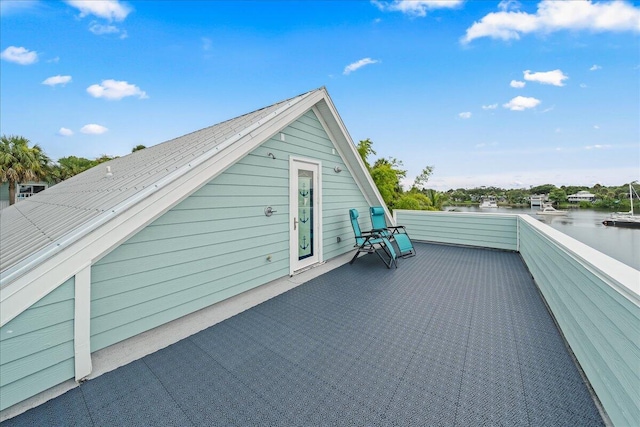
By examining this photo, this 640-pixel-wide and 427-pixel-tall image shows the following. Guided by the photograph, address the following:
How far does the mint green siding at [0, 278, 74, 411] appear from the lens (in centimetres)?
163

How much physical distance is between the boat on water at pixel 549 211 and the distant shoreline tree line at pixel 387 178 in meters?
0.33

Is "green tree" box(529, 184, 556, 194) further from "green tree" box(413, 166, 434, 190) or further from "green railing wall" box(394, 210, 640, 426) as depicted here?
"green tree" box(413, 166, 434, 190)

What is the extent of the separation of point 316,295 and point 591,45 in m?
8.45

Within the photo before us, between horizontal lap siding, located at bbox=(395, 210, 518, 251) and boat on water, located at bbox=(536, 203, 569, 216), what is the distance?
75 centimetres

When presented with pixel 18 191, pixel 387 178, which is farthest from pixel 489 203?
pixel 18 191

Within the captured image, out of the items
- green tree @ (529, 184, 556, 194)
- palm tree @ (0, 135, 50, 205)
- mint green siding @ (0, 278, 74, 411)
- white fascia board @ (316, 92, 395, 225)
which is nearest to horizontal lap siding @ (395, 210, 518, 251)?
white fascia board @ (316, 92, 395, 225)

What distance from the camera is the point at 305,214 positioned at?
4.81 m

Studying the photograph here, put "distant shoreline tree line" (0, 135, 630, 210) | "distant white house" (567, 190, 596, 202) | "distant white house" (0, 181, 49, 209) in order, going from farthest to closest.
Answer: "distant white house" (0, 181, 49, 209) < "distant shoreline tree line" (0, 135, 630, 210) < "distant white house" (567, 190, 596, 202)

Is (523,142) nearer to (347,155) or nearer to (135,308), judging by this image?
(347,155)

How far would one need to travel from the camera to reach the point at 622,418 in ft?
4.40

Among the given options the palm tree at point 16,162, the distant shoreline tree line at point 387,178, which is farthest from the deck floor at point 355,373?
the palm tree at point 16,162

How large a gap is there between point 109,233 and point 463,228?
737 centimetres

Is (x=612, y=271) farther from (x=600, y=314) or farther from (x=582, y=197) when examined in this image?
(x=582, y=197)

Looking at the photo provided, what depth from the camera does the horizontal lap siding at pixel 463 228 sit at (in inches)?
241
